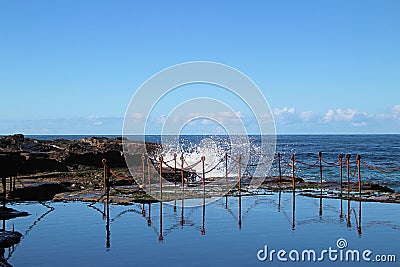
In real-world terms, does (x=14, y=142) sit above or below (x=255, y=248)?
above

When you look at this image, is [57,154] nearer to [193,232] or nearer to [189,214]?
[189,214]

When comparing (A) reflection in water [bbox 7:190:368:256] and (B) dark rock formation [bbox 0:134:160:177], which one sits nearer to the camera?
(A) reflection in water [bbox 7:190:368:256]

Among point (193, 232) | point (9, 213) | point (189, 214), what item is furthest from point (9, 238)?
point (189, 214)

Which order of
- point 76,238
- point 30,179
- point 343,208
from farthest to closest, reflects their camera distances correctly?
point 30,179, point 343,208, point 76,238

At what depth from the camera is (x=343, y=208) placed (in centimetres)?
1780

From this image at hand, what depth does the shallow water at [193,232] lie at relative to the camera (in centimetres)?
1127

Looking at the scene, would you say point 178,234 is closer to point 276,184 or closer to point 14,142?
point 276,184

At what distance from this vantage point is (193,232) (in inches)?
554

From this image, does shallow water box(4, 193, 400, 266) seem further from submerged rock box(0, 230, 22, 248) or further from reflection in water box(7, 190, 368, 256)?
submerged rock box(0, 230, 22, 248)

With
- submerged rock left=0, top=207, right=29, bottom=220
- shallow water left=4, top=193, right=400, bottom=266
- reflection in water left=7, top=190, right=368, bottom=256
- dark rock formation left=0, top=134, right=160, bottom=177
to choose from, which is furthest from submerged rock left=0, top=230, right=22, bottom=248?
dark rock formation left=0, top=134, right=160, bottom=177

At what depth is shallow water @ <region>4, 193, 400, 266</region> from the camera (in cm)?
1127

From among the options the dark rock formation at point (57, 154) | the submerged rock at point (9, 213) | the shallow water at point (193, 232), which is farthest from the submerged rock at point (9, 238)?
the dark rock formation at point (57, 154)

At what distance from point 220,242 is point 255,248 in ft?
3.36

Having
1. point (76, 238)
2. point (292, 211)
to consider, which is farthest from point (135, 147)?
point (76, 238)
